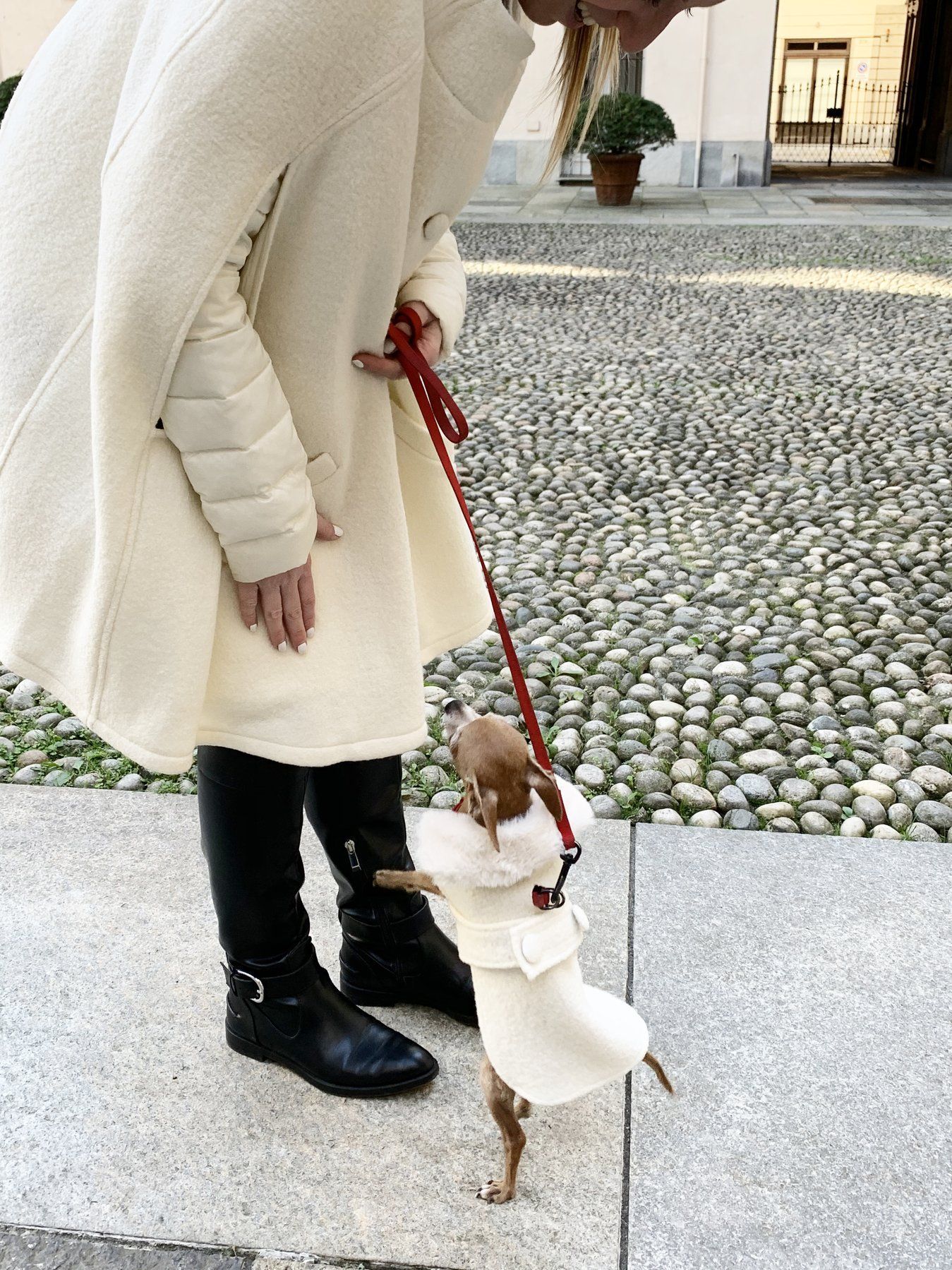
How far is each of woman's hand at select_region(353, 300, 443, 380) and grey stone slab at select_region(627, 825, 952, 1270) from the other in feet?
4.20

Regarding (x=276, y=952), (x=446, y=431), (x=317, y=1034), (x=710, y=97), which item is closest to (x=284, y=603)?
(x=446, y=431)

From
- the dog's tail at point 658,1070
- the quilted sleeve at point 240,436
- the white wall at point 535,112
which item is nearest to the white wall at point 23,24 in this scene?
the white wall at point 535,112

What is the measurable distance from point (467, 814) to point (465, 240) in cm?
1190

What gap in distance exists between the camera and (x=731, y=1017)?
218 cm

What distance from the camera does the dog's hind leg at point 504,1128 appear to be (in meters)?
1.74

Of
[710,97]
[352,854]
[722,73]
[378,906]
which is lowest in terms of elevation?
[378,906]

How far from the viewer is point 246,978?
1.98 metres

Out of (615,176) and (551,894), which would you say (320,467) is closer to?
(551,894)

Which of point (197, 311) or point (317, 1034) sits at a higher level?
point (197, 311)

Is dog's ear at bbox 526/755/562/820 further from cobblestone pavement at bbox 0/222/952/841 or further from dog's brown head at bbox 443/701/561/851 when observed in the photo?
cobblestone pavement at bbox 0/222/952/841

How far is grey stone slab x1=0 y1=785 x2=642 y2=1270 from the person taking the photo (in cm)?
176

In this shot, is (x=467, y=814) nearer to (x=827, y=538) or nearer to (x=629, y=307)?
(x=827, y=538)

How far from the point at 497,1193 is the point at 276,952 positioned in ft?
1.70

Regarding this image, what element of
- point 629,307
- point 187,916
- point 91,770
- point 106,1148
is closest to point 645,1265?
point 106,1148
